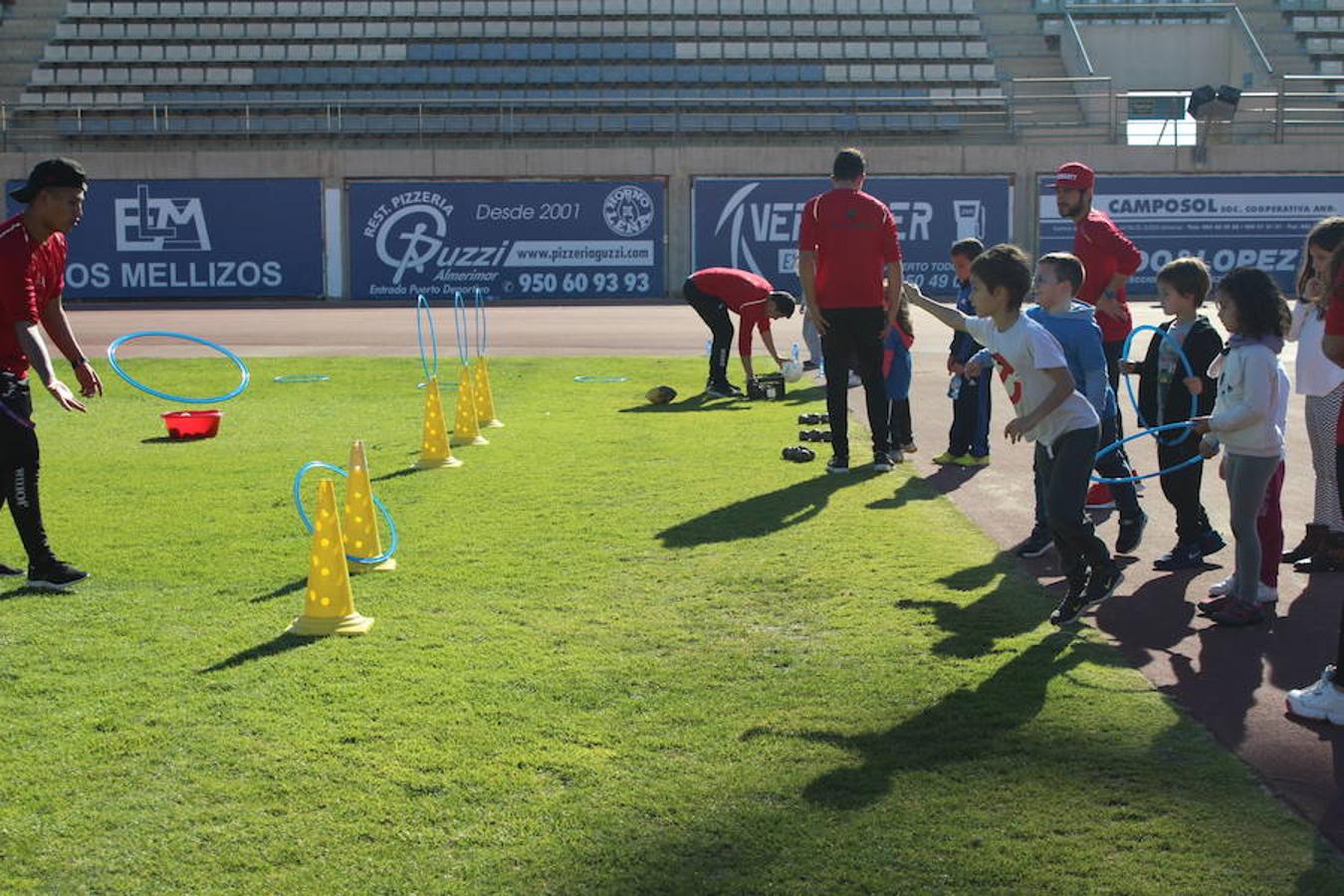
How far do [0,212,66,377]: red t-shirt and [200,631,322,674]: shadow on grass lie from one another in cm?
202

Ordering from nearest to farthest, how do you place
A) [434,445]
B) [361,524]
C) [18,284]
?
[18,284] < [361,524] < [434,445]

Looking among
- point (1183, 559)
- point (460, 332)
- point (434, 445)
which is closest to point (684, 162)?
point (460, 332)

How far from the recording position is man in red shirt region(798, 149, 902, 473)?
32.6 ft

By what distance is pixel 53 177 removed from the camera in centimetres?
673

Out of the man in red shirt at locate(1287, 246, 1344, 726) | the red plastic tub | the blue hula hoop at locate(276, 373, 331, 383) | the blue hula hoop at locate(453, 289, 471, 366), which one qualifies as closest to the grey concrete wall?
the blue hula hoop at locate(453, 289, 471, 366)

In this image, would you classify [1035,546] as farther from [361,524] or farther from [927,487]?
[361,524]

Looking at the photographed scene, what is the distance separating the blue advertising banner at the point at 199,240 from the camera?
32.1m

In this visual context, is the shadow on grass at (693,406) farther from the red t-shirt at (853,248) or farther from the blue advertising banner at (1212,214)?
the blue advertising banner at (1212,214)

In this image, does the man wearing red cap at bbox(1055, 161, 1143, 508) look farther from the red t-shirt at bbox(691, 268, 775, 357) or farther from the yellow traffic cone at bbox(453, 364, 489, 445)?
the red t-shirt at bbox(691, 268, 775, 357)

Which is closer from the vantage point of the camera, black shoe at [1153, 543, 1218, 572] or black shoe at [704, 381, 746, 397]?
black shoe at [1153, 543, 1218, 572]

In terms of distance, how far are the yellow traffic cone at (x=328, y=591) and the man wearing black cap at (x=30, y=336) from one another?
1.44 meters

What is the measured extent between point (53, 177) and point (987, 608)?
4588 mm

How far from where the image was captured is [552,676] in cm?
541

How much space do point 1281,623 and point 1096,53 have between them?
35436 mm
